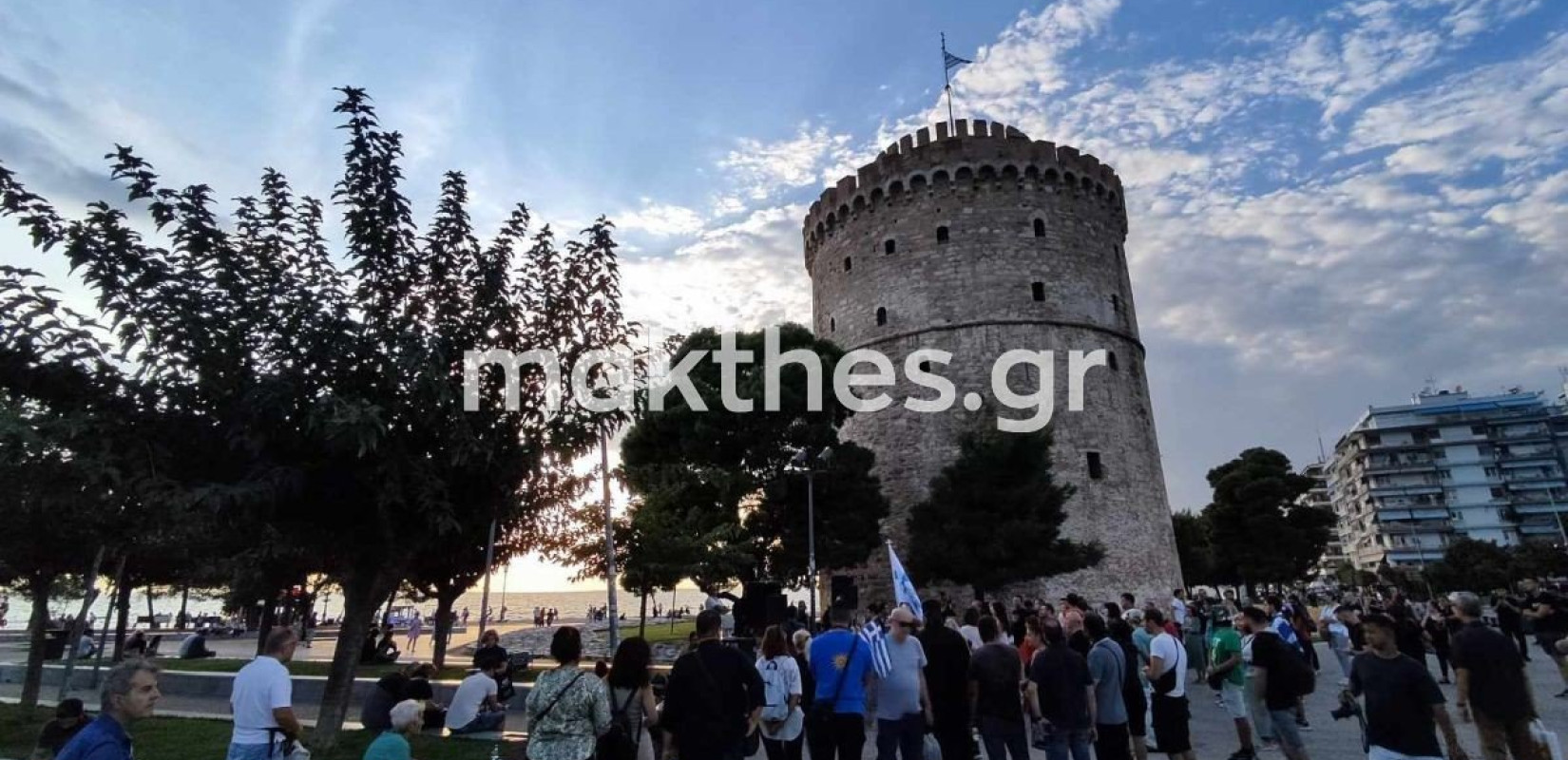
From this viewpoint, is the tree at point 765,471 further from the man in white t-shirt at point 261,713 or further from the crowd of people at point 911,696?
the man in white t-shirt at point 261,713

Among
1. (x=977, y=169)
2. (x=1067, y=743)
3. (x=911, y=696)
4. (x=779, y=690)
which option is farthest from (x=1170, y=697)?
(x=977, y=169)

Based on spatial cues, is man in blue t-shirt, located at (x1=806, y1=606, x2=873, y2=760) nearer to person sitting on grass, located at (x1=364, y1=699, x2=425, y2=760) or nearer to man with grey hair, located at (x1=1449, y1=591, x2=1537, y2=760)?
person sitting on grass, located at (x1=364, y1=699, x2=425, y2=760)

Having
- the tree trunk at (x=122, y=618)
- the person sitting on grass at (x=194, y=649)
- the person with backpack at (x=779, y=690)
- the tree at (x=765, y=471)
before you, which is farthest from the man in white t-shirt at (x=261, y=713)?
the tree trunk at (x=122, y=618)

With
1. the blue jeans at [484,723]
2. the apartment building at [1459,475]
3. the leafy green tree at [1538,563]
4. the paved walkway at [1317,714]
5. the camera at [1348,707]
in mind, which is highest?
the apartment building at [1459,475]

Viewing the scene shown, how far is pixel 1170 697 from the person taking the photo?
22.3ft

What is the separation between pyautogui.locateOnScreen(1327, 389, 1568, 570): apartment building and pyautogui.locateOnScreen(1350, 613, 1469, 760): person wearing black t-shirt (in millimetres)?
89380

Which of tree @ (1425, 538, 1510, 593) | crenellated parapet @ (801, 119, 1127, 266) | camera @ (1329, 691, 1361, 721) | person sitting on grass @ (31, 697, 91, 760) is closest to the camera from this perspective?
camera @ (1329, 691, 1361, 721)

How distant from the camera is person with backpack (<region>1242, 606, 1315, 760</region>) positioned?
6.40m

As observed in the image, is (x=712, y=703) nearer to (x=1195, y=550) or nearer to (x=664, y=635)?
(x=664, y=635)

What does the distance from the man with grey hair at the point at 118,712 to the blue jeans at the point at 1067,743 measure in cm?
586

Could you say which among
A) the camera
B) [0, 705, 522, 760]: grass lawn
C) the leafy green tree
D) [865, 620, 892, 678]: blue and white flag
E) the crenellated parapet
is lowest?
[0, 705, 522, 760]: grass lawn

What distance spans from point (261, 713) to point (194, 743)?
5.97m

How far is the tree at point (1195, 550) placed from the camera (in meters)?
42.1

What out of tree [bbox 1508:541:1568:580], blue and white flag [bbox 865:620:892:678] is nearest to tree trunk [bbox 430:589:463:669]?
blue and white flag [bbox 865:620:892:678]
